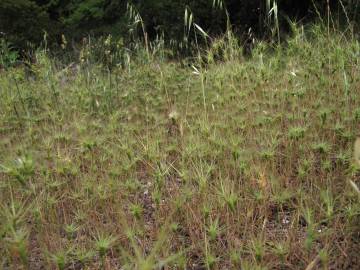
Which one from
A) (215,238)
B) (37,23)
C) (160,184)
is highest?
(37,23)

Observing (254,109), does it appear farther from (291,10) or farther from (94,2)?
(94,2)

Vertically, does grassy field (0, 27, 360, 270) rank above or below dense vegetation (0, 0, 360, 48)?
below

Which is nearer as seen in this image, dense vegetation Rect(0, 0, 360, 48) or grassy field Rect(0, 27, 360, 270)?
grassy field Rect(0, 27, 360, 270)

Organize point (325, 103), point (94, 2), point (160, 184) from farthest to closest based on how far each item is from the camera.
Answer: point (94, 2) < point (325, 103) < point (160, 184)

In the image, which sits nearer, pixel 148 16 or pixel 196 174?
pixel 196 174

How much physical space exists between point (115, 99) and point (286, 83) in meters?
1.66

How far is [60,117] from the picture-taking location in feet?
12.0

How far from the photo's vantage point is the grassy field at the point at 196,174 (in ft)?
6.03

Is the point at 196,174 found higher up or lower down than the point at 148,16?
lower down

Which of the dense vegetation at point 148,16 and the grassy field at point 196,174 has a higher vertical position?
the dense vegetation at point 148,16

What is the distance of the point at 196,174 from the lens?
241 centimetres

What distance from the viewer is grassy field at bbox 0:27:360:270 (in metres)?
1.84

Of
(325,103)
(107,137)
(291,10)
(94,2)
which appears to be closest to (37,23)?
(94,2)

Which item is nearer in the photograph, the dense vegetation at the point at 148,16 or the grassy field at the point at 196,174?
the grassy field at the point at 196,174
